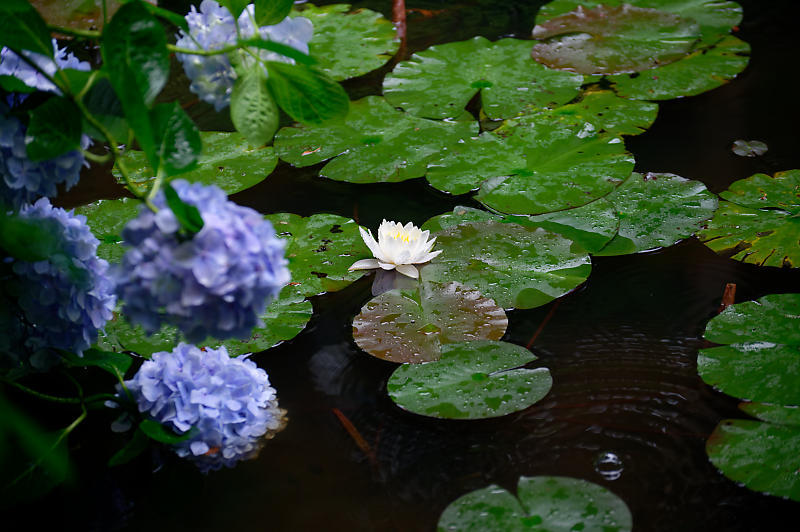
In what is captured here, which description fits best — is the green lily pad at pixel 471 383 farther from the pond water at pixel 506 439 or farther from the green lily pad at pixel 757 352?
the green lily pad at pixel 757 352

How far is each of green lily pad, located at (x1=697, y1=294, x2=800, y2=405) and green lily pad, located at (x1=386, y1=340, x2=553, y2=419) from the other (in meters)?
0.30

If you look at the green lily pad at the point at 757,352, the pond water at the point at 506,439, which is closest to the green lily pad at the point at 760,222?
the pond water at the point at 506,439

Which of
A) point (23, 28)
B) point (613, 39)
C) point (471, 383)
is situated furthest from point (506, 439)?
point (613, 39)

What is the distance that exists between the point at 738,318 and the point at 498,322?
437 millimetres

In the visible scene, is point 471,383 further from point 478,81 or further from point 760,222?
point 478,81

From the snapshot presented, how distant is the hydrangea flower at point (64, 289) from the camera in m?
1.03

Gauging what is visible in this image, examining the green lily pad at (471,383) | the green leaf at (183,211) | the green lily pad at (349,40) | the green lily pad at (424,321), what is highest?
the green leaf at (183,211)

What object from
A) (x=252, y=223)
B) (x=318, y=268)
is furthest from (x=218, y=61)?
(x=318, y=268)

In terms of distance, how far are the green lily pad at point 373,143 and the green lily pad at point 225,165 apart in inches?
2.9

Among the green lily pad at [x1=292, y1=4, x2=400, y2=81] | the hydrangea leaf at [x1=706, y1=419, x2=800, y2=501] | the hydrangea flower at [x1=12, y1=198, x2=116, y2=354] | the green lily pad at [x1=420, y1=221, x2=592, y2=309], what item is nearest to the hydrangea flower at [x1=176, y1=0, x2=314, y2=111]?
the hydrangea flower at [x1=12, y1=198, x2=116, y2=354]

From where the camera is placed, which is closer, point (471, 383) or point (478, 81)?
point (471, 383)

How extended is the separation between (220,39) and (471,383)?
0.68 meters

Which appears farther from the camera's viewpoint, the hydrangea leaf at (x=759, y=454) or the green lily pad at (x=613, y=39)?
the green lily pad at (x=613, y=39)

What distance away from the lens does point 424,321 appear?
1.35m
